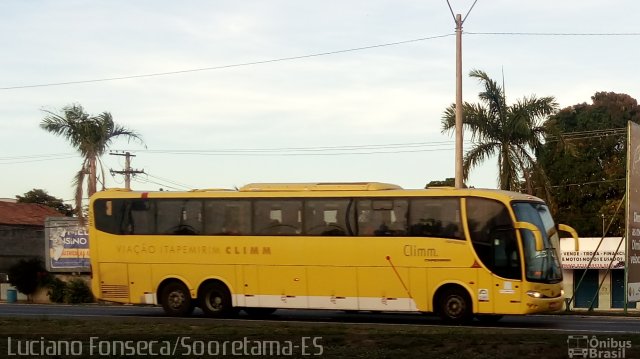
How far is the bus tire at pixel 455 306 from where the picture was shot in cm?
2138

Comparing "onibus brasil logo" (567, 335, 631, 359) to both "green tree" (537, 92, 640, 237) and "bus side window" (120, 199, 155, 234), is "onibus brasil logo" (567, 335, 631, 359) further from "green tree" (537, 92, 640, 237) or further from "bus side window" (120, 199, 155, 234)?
"green tree" (537, 92, 640, 237)

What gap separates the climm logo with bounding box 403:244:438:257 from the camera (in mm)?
21859

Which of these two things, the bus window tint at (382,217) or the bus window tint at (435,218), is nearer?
the bus window tint at (435,218)

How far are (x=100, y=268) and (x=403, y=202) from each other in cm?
802

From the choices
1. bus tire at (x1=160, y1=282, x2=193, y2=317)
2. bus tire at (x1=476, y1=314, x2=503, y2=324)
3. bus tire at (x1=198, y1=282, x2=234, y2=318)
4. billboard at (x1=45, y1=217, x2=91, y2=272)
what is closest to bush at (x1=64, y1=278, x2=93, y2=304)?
billboard at (x1=45, y1=217, x2=91, y2=272)

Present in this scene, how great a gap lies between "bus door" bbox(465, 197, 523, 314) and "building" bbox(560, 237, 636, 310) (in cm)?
2325

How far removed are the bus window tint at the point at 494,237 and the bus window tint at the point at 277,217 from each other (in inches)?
163

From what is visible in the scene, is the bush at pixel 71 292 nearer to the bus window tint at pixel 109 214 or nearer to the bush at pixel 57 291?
the bush at pixel 57 291

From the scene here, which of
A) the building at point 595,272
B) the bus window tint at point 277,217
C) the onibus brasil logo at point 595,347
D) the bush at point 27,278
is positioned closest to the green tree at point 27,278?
the bush at point 27,278

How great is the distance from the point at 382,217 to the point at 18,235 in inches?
1916

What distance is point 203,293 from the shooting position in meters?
24.1

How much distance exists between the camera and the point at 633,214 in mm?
27328

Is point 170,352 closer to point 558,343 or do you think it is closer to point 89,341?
point 89,341

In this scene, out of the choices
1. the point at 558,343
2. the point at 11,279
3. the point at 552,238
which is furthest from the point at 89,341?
the point at 11,279
